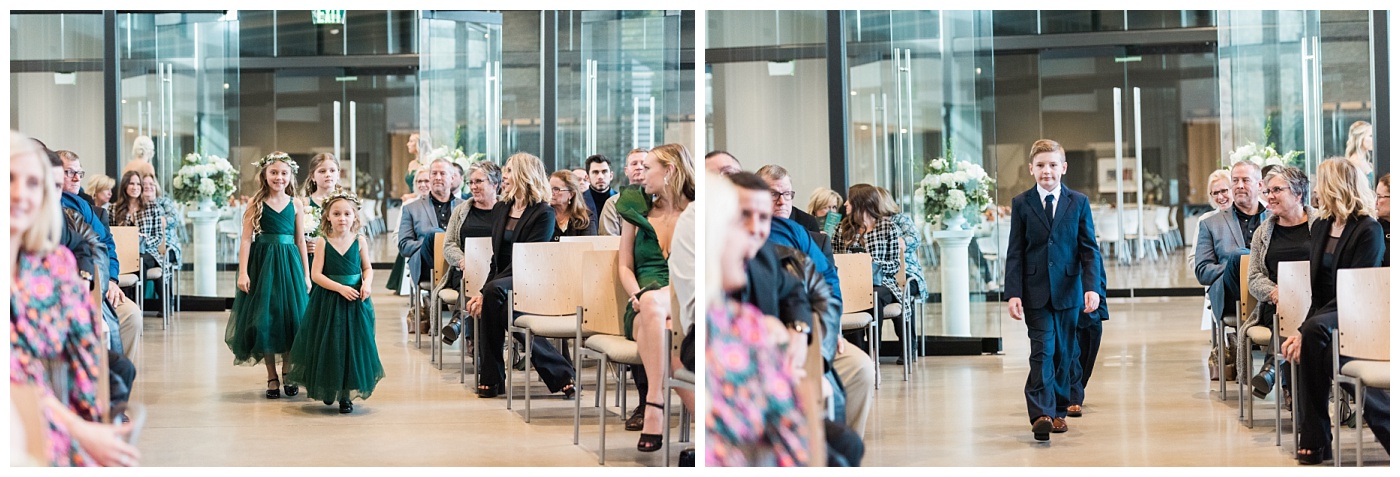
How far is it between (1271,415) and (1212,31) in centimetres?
973

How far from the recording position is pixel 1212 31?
1509 cm

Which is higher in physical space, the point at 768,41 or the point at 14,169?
the point at 768,41

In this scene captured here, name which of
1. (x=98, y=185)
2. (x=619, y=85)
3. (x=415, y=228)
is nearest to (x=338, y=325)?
(x=415, y=228)

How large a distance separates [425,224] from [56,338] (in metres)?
5.59

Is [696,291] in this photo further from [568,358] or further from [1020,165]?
[1020,165]

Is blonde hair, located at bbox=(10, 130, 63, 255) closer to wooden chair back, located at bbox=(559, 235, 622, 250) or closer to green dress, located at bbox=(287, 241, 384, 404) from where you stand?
green dress, located at bbox=(287, 241, 384, 404)

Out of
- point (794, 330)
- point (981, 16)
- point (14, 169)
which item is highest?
point (981, 16)

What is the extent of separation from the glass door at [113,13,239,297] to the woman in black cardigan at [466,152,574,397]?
5.97 meters

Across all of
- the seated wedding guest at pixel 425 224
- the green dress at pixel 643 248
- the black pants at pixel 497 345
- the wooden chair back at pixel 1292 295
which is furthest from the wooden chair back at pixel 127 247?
the wooden chair back at pixel 1292 295

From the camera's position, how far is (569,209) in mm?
7805

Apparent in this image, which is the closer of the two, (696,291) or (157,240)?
(696,291)

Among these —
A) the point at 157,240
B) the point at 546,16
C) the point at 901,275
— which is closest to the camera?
the point at 901,275

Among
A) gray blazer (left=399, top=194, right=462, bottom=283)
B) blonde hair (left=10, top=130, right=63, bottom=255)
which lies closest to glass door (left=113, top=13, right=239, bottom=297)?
gray blazer (left=399, top=194, right=462, bottom=283)

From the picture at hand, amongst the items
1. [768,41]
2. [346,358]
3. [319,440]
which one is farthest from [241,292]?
[768,41]
